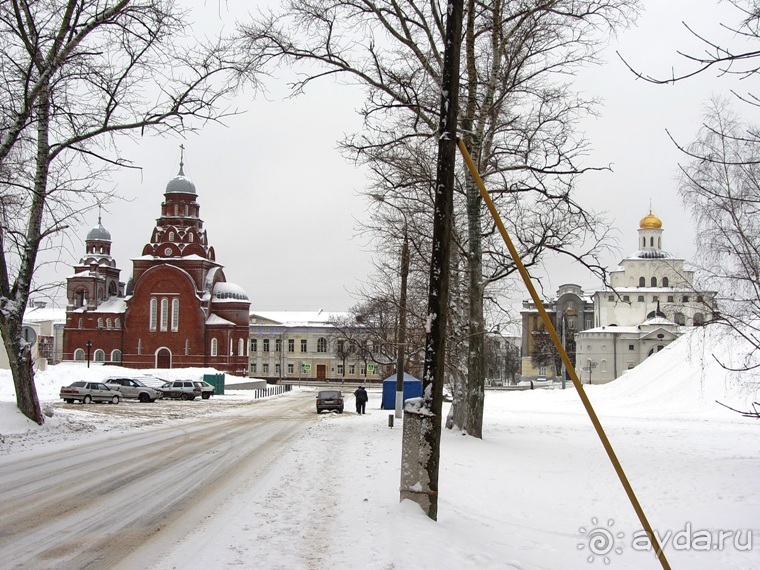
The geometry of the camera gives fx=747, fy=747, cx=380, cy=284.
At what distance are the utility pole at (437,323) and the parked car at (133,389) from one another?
3725 centimetres

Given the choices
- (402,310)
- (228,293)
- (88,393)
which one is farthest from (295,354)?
(402,310)

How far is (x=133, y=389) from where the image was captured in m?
44.3

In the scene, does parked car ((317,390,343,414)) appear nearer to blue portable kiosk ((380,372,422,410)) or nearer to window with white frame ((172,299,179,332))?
blue portable kiosk ((380,372,422,410))

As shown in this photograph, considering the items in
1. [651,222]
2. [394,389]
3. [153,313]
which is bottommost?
[394,389]

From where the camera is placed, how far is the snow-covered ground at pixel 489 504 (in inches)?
305

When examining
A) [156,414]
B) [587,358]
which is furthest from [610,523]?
[587,358]

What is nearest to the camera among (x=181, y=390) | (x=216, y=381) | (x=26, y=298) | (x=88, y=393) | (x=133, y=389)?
(x=26, y=298)

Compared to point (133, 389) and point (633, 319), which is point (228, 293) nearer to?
point (133, 389)

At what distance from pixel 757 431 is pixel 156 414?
2371 centimetres

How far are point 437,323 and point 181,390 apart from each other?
43.0 metres

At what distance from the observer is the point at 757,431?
27188 mm

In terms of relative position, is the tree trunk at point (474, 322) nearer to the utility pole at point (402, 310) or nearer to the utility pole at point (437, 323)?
the utility pole at point (402, 310)

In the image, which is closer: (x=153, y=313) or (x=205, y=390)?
(x=205, y=390)

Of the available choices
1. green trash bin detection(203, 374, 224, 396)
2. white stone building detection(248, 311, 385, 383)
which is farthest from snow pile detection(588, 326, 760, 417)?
white stone building detection(248, 311, 385, 383)
